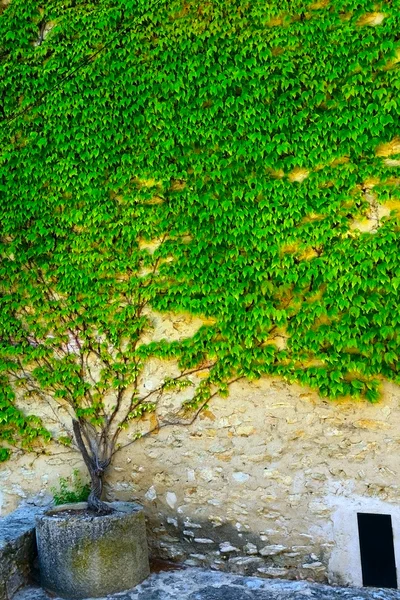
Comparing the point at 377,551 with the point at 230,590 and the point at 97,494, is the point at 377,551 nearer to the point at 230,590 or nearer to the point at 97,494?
the point at 230,590

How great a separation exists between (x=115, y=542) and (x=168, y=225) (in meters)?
2.46

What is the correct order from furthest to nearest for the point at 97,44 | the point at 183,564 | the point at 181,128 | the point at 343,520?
the point at 97,44 → the point at 181,128 → the point at 183,564 → the point at 343,520

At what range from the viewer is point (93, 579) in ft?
11.4

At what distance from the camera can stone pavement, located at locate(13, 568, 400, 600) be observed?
135 inches

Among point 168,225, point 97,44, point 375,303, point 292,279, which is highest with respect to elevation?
point 97,44

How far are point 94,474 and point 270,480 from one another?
1.40 meters

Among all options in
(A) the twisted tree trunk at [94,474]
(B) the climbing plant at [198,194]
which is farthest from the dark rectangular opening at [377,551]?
(A) the twisted tree trunk at [94,474]

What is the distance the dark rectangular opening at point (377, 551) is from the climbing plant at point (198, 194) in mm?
889

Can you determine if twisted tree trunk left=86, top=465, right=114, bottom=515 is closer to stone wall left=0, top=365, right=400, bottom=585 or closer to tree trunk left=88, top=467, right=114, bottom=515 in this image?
tree trunk left=88, top=467, right=114, bottom=515

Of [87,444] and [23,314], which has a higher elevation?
[23,314]

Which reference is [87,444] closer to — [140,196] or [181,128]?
[140,196]

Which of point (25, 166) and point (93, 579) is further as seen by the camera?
point (25, 166)

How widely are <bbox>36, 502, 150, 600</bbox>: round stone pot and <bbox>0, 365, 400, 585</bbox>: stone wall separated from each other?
1.91 feet

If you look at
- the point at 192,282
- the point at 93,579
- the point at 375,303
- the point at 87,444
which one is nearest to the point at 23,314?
the point at 87,444
